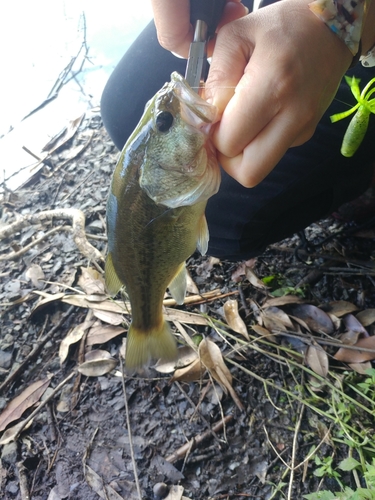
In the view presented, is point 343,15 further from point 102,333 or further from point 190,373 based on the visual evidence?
point 102,333

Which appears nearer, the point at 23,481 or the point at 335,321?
the point at 23,481

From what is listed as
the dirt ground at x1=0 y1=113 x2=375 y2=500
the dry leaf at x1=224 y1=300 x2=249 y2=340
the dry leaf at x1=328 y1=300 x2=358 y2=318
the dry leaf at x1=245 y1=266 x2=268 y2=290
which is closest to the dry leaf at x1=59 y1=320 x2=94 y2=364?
the dirt ground at x1=0 y1=113 x2=375 y2=500

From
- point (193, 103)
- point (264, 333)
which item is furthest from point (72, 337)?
point (193, 103)

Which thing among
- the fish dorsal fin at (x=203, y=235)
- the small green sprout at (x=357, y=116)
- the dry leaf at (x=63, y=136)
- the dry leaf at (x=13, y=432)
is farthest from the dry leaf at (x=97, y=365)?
the dry leaf at (x=63, y=136)

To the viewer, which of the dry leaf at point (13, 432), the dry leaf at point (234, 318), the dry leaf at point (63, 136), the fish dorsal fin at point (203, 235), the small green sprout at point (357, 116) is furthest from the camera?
the dry leaf at point (63, 136)

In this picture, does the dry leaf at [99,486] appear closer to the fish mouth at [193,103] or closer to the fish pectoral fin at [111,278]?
the fish pectoral fin at [111,278]

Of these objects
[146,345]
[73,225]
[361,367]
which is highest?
[73,225]

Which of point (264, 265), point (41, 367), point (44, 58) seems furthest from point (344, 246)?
point (44, 58)
